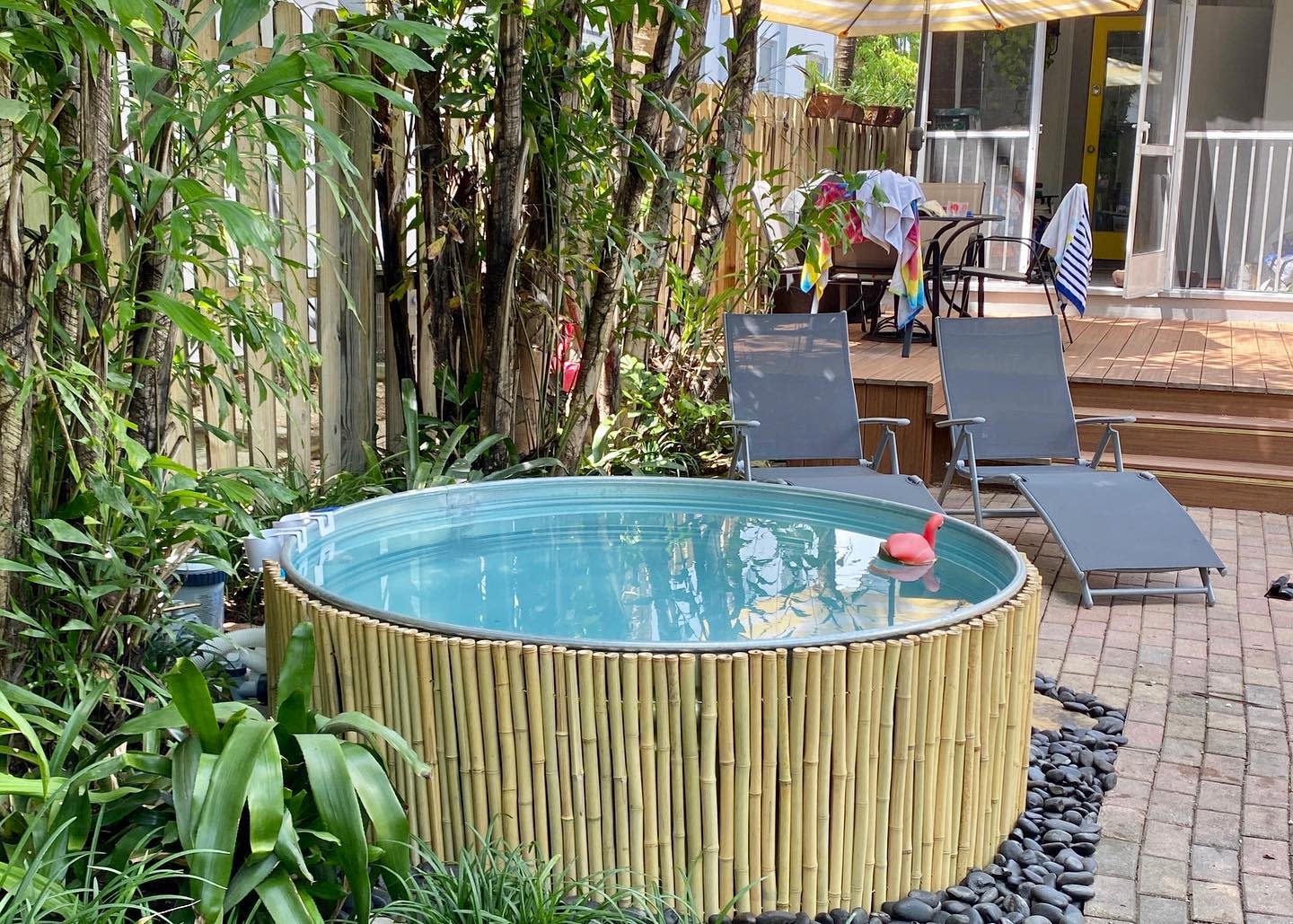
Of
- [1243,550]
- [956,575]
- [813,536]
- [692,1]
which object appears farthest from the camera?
[1243,550]

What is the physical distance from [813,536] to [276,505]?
190 cm

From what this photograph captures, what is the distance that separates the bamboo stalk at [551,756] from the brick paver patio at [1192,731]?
1.16 m

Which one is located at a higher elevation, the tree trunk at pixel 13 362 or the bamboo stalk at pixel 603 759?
Answer: the tree trunk at pixel 13 362

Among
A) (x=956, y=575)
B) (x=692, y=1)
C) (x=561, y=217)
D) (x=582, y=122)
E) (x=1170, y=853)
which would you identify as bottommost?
(x=1170, y=853)

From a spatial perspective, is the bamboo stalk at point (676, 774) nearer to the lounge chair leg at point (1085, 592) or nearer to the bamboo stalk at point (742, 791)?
the bamboo stalk at point (742, 791)

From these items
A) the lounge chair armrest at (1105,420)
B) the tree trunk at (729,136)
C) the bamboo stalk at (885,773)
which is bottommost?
the bamboo stalk at (885,773)

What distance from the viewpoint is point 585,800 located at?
106 inches

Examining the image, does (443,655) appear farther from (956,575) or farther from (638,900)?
(956,575)

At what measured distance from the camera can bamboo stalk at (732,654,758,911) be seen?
2.59 m

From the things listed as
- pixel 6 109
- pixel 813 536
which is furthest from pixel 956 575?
pixel 6 109

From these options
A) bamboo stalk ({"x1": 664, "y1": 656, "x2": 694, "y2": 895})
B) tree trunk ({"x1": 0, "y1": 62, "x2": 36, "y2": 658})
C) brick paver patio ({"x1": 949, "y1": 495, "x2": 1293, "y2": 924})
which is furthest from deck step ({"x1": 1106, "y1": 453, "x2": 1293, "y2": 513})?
tree trunk ({"x1": 0, "y1": 62, "x2": 36, "y2": 658})

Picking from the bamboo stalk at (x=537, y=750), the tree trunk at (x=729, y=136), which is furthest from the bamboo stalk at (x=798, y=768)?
the tree trunk at (x=729, y=136)

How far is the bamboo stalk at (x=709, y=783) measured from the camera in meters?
2.60

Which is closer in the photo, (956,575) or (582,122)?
(956,575)
